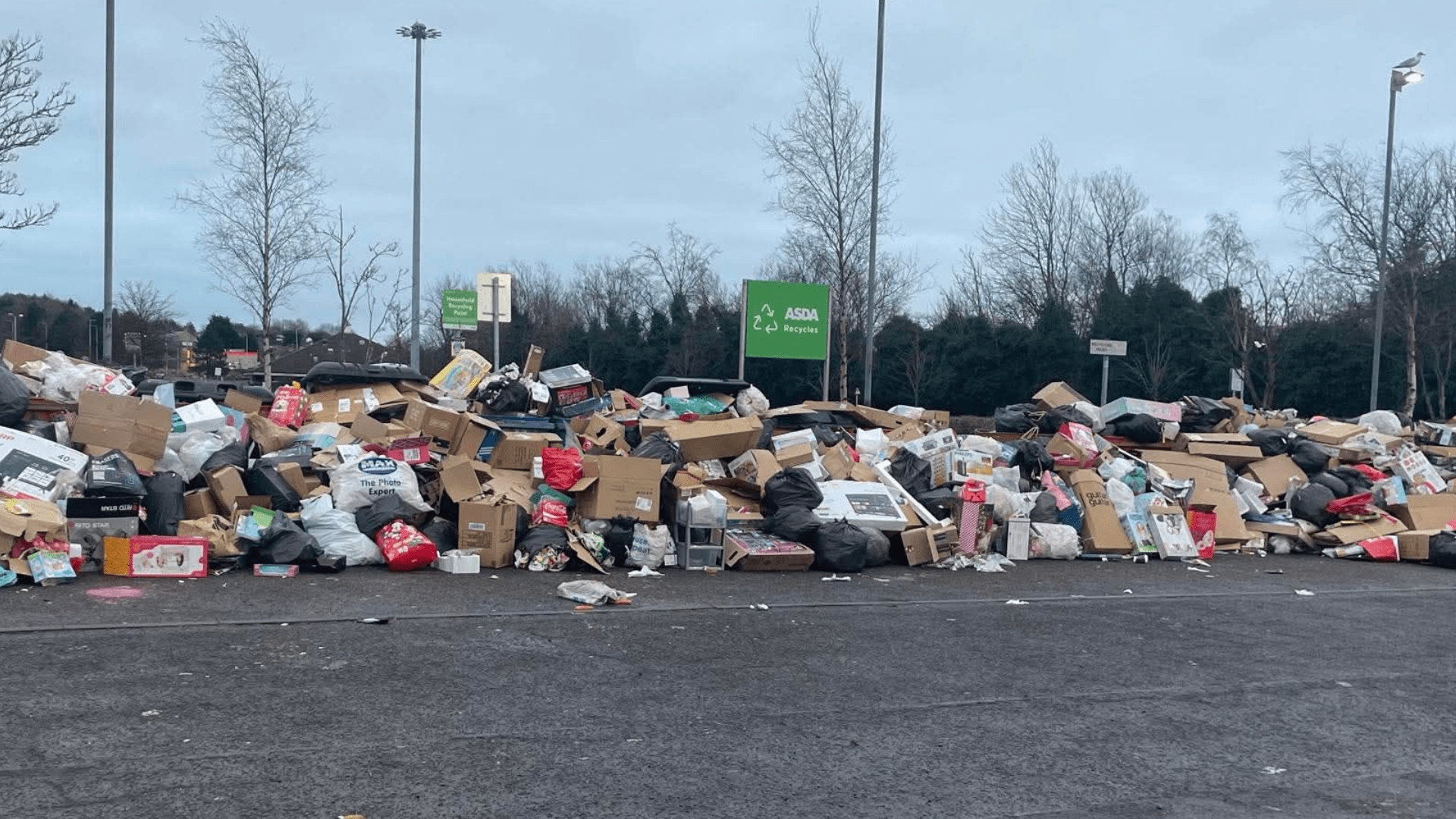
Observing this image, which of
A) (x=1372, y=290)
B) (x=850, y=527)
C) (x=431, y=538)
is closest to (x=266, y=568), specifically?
(x=431, y=538)

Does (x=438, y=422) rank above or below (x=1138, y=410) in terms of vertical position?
below

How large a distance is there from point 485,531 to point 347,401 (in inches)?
141

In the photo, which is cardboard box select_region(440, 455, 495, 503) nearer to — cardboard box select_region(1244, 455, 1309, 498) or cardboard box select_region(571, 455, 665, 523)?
cardboard box select_region(571, 455, 665, 523)

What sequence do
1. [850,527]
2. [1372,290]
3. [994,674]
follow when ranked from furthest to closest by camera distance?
[1372,290] → [850,527] → [994,674]

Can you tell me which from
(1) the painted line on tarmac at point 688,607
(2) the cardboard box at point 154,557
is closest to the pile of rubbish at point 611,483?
(2) the cardboard box at point 154,557

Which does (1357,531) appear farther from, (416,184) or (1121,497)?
(416,184)

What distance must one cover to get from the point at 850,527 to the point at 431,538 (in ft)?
11.7

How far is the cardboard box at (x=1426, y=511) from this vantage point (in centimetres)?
1227

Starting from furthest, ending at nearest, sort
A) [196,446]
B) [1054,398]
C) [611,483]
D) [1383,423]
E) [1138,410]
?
1. [1383,423]
2. [1054,398]
3. [1138,410]
4. [196,446]
5. [611,483]

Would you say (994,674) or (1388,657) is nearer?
(994,674)

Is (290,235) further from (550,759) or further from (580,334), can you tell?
(580,334)

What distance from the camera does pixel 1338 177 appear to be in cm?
2638

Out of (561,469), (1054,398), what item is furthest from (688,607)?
(1054,398)

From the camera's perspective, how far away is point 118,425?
30.8ft
